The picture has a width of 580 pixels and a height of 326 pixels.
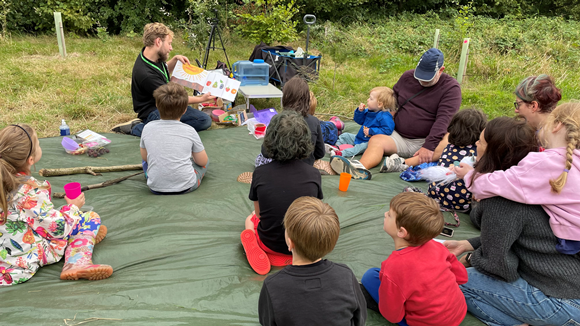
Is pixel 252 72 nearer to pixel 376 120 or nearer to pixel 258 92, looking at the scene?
pixel 258 92

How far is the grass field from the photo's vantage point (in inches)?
219

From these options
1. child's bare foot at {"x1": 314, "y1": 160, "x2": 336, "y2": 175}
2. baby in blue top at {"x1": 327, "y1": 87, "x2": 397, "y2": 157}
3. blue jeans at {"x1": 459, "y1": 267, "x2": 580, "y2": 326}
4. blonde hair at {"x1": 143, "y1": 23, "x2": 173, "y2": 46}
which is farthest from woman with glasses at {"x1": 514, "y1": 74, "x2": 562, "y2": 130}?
blonde hair at {"x1": 143, "y1": 23, "x2": 173, "y2": 46}

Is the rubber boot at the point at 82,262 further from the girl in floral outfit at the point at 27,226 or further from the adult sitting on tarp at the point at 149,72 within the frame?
the adult sitting on tarp at the point at 149,72

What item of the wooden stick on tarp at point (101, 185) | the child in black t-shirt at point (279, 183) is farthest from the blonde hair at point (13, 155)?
the child in black t-shirt at point (279, 183)

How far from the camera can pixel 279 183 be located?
7.38 ft

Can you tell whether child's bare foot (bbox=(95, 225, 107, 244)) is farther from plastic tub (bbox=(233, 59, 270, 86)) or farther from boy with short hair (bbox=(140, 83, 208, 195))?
plastic tub (bbox=(233, 59, 270, 86))

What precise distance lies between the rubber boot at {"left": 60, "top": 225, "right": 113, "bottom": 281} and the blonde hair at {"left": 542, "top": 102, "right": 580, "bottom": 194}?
7.53ft

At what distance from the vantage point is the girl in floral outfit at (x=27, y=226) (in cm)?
204

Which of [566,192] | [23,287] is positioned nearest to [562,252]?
[566,192]

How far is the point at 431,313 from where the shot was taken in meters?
1.81

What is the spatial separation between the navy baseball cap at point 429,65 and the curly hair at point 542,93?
1.05 m

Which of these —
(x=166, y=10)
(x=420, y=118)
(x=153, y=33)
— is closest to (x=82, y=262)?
(x=153, y=33)

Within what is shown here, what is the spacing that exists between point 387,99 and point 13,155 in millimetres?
3476

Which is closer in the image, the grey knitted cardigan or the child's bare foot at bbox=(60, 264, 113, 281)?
the grey knitted cardigan
